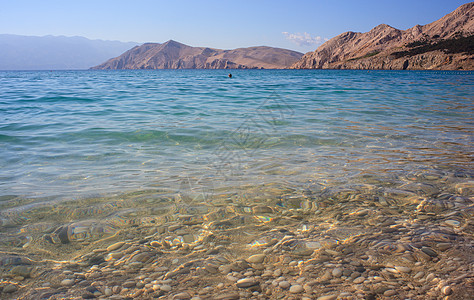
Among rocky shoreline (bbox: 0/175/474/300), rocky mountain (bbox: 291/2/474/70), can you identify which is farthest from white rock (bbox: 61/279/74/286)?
rocky mountain (bbox: 291/2/474/70)

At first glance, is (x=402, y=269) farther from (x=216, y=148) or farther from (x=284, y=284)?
(x=216, y=148)

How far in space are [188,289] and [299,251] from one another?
110cm

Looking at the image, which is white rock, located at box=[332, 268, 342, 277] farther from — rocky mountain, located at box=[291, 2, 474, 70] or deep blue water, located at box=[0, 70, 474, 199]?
rocky mountain, located at box=[291, 2, 474, 70]

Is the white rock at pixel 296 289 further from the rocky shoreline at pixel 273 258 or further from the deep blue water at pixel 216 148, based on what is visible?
the deep blue water at pixel 216 148

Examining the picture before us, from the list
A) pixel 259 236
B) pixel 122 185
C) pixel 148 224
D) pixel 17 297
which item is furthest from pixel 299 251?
pixel 122 185

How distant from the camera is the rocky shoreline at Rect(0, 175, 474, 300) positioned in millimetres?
2164

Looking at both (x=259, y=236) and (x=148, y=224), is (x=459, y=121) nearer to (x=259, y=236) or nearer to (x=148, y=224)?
(x=259, y=236)

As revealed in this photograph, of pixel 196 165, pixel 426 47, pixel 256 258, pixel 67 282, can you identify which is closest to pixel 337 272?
pixel 256 258

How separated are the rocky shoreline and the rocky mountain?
120 metres

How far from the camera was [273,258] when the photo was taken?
102 inches

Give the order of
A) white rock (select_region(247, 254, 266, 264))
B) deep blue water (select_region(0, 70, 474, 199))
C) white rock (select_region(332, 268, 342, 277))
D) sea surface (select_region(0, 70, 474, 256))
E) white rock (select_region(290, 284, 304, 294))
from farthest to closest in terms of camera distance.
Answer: deep blue water (select_region(0, 70, 474, 199))
sea surface (select_region(0, 70, 474, 256))
white rock (select_region(247, 254, 266, 264))
white rock (select_region(332, 268, 342, 277))
white rock (select_region(290, 284, 304, 294))

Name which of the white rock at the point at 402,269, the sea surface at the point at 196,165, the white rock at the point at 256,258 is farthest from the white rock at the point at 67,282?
the white rock at the point at 402,269

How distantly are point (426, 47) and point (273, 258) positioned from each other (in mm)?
159021

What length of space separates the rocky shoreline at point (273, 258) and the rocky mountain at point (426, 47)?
11954 cm
